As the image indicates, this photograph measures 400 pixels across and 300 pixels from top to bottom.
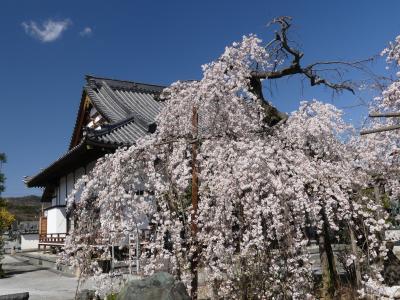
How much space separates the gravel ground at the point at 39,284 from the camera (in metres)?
9.94

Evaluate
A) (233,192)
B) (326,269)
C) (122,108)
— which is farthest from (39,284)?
(233,192)

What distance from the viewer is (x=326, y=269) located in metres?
7.01

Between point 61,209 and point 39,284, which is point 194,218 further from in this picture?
point 61,209

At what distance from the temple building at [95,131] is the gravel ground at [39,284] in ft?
6.40

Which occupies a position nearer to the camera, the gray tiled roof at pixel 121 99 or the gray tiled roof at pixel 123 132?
the gray tiled roof at pixel 123 132

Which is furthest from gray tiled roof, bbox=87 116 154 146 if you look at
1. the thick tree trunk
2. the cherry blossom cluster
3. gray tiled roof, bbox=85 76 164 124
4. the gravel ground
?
the thick tree trunk

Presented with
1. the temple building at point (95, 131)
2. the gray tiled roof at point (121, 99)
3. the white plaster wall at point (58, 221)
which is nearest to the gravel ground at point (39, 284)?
the temple building at point (95, 131)

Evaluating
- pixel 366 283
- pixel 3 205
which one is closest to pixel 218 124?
pixel 366 283

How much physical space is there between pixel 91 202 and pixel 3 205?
10480mm

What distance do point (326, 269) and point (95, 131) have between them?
784 cm

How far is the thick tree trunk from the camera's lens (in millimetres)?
6891

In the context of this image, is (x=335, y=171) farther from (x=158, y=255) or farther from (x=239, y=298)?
(x=158, y=255)

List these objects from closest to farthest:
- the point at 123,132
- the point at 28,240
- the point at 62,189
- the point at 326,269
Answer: the point at 326,269
the point at 123,132
the point at 62,189
the point at 28,240

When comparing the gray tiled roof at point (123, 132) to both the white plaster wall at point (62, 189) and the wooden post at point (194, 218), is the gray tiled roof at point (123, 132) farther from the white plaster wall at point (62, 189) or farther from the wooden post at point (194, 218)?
the wooden post at point (194, 218)
